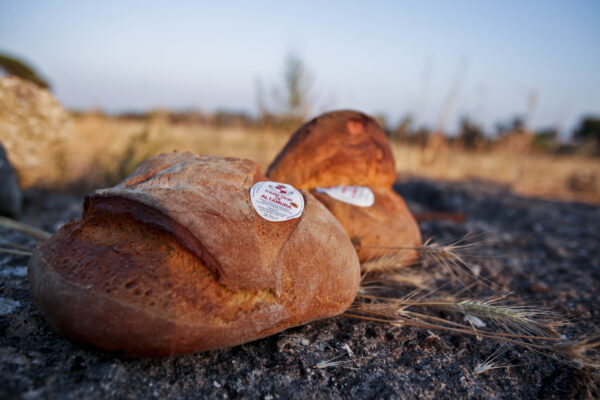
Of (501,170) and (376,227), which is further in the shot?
(501,170)

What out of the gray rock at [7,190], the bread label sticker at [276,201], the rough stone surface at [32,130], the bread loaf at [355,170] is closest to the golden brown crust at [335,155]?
the bread loaf at [355,170]

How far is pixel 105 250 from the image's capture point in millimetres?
1262

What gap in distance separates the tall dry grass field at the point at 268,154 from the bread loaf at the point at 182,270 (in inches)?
117

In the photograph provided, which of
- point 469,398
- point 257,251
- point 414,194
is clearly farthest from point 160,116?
point 469,398

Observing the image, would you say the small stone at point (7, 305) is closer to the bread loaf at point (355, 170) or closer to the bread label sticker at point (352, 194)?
the bread loaf at point (355, 170)

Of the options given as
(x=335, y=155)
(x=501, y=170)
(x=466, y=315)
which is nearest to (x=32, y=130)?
(x=335, y=155)

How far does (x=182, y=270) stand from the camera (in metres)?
1.21

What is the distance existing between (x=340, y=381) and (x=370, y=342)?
0.30 meters

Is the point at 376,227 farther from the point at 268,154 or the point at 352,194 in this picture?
the point at 268,154

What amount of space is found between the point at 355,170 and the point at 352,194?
0.24 metres

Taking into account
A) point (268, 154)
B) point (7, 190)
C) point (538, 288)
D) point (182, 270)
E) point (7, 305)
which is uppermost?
point (182, 270)

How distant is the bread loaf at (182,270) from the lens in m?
1.09

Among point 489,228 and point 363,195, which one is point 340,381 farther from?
point 489,228

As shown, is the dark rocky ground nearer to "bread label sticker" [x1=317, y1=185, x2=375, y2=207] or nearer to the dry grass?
"bread label sticker" [x1=317, y1=185, x2=375, y2=207]
